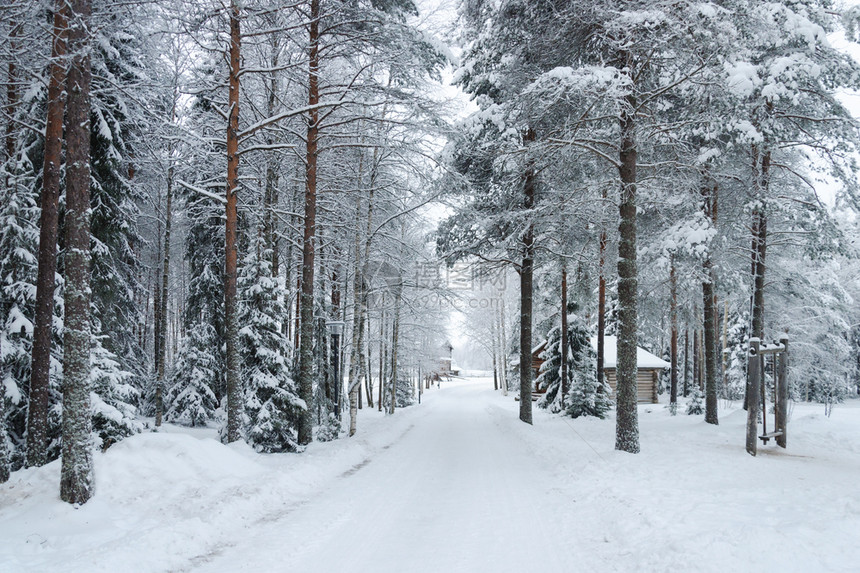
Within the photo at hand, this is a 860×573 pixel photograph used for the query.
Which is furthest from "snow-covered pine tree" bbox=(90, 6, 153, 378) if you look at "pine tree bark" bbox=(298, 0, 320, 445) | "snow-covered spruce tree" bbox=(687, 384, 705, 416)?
"snow-covered spruce tree" bbox=(687, 384, 705, 416)

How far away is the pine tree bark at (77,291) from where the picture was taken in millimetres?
6289

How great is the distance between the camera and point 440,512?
644cm

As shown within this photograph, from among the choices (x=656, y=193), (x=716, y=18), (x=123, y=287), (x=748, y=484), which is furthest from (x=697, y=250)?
(x=123, y=287)

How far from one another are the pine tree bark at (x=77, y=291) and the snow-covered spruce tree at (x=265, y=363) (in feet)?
15.9

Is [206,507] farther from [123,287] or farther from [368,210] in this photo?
[368,210]

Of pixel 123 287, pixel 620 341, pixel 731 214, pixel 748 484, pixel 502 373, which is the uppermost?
pixel 731 214

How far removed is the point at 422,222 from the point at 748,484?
12.8 m

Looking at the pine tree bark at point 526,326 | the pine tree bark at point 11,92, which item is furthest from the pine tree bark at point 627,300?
the pine tree bark at point 11,92

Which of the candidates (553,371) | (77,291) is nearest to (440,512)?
(77,291)

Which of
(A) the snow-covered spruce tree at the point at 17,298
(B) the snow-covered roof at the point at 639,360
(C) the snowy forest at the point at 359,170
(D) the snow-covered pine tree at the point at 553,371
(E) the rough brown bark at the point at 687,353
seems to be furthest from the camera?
(B) the snow-covered roof at the point at 639,360

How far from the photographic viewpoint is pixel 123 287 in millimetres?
13422

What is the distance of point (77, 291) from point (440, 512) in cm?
563

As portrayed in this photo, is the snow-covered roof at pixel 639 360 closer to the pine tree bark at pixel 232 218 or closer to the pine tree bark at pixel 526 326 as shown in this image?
the pine tree bark at pixel 526 326

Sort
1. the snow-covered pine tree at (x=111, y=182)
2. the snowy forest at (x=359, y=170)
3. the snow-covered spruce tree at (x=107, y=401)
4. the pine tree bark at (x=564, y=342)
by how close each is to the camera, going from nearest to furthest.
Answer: the snowy forest at (x=359, y=170), the snow-covered spruce tree at (x=107, y=401), the snow-covered pine tree at (x=111, y=182), the pine tree bark at (x=564, y=342)
